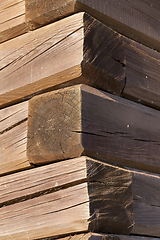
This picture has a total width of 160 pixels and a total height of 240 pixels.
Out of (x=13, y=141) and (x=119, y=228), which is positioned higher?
(x=13, y=141)

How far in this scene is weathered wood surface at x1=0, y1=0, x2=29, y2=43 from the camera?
2037 mm

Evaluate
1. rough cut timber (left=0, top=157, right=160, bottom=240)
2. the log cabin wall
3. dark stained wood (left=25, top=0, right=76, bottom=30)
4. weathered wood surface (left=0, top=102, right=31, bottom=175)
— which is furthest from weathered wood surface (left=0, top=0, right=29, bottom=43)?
rough cut timber (left=0, top=157, right=160, bottom=240)

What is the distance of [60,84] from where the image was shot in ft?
5.59

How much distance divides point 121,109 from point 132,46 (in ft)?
1.41

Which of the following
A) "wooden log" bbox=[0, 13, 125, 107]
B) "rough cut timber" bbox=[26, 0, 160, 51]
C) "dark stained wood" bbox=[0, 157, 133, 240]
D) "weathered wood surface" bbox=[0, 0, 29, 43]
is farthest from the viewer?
"weathered wood surface" bbox=[0, 0, 29, 43]

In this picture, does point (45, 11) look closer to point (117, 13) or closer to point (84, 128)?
point (117, 13)

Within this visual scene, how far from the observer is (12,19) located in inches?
83.0

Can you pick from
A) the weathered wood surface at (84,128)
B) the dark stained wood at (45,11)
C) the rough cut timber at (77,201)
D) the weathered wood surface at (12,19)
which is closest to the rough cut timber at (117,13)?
the dark stained wood at (45,11)

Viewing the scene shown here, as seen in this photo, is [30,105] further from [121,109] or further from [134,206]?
[134,206]

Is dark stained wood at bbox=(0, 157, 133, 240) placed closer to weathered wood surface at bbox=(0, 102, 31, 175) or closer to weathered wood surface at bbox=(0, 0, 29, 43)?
weathered wood surface at bbox=(0, 102, 31, 175)

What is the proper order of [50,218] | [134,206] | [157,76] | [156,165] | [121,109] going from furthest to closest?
[157,76] → [156,165] → [121,109] → [134,206] → [50,218]

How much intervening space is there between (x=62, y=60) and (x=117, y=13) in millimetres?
493

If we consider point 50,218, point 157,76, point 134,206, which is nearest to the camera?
point 50,218

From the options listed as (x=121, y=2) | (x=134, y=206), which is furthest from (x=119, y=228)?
(x=121, y=2)
